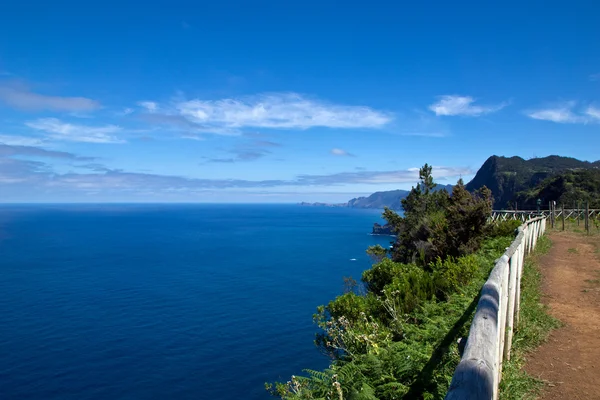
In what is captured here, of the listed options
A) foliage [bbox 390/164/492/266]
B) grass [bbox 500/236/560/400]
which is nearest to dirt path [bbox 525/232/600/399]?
grass [bbox 500/236/560/400]

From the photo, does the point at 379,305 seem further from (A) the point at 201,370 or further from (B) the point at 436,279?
(A) the point at 201,370

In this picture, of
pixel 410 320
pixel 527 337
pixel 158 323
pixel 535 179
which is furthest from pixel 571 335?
pixel 535 179

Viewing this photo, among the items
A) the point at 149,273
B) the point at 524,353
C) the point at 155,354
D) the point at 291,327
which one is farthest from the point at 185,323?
the point at 524,353

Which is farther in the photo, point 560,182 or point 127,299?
point 560,182

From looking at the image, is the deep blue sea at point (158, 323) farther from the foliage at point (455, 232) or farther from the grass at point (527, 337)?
the grass at point (527, 337)

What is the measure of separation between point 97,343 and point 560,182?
6862 cm

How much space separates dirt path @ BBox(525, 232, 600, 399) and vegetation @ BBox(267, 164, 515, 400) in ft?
3.85

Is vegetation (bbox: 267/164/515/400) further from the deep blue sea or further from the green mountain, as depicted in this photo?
the green mountain

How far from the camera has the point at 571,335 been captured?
699 cm

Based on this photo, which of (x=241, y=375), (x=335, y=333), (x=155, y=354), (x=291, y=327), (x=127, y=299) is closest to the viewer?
(x=335, y=333)

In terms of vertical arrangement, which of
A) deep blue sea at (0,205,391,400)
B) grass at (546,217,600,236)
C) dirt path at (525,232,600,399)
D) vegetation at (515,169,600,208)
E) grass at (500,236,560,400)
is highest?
vegetation at (515,169,600,208)

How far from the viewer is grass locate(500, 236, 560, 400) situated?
4.80 meters

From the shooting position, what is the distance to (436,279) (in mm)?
11102

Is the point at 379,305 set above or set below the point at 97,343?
above
